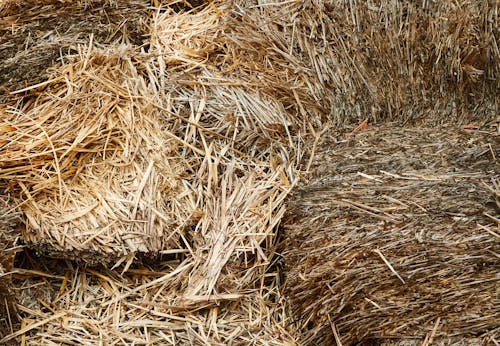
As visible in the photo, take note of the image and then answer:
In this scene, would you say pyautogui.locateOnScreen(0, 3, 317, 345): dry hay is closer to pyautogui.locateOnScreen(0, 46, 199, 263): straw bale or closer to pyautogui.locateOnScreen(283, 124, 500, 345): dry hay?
pyautogui.locateOnScreen(0, 46, 199, 263): straw bale

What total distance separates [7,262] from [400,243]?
4.15ft

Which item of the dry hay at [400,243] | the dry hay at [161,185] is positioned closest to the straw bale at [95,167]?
the dry hay at [161,185]

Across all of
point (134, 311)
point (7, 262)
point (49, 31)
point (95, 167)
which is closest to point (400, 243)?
point (134, 311)

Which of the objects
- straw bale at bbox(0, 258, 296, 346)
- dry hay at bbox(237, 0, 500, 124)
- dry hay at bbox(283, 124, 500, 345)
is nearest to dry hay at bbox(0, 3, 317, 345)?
straw bale at bbox(0, 258, 296, 346)

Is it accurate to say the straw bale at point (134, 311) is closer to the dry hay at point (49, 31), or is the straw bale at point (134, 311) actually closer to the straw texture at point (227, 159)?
the straw texture at point (227, 159)

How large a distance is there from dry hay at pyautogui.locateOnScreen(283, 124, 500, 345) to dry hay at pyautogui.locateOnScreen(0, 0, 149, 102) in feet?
3.49

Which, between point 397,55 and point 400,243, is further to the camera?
point 397,55

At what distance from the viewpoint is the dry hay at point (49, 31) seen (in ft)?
9.13

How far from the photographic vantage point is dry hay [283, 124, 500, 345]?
7.10 feet

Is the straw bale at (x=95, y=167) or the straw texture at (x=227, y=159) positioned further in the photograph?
the straw bale at (x=95, y=167)

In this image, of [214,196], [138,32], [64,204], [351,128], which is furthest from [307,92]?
[64,204]

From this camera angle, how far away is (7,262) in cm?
237

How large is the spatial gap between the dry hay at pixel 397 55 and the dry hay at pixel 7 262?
1.20 m

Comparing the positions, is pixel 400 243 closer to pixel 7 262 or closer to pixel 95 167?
pixel 95 167
